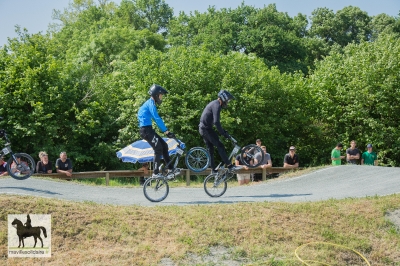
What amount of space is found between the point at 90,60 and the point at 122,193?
91.7 ft

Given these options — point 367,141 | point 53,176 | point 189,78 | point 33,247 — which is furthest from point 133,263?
point 367,141

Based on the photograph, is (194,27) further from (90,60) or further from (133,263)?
(133,263)

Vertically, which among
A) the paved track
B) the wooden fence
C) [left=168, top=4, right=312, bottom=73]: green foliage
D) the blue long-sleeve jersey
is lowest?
the paved track

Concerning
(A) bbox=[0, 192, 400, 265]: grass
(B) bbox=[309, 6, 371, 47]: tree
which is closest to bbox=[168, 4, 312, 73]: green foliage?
(B) bbox=[309, 6, 371, 47]: tree

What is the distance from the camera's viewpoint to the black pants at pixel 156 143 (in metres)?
11.7

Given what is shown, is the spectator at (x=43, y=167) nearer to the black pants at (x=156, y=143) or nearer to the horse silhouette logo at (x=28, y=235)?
the black pants at (x=156, y=143)

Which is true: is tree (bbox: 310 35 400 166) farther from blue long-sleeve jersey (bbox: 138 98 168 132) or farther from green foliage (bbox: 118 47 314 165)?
blue long-sleeve jersey (bbox: 138 98 168 132)

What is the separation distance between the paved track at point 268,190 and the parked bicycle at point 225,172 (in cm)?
25

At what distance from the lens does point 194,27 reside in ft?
164

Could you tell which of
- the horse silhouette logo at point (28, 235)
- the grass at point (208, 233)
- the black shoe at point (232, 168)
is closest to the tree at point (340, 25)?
the black shoe at point (232, 168)

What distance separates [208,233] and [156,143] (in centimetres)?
280

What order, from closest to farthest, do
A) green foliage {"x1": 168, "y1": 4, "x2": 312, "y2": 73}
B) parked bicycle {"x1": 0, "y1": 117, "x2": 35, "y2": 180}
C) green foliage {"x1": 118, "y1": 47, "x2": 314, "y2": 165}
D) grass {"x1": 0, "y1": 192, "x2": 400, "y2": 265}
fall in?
grass {"x1": 0, "y1": 192, "x2": 400, "y2": 265} < parked bicycle {"x1": 0, "y1": 117, "x2": 35, "y2": 180} < green foliage {"x1": 118, "y1": 47, "x2": 314, "y2": 165} < green foliage {"x1": 168, "y1": 4, "x2": 312, "y2": 73}

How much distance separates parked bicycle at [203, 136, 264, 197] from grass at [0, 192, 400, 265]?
66.5 inches

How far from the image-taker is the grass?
30.2ft
